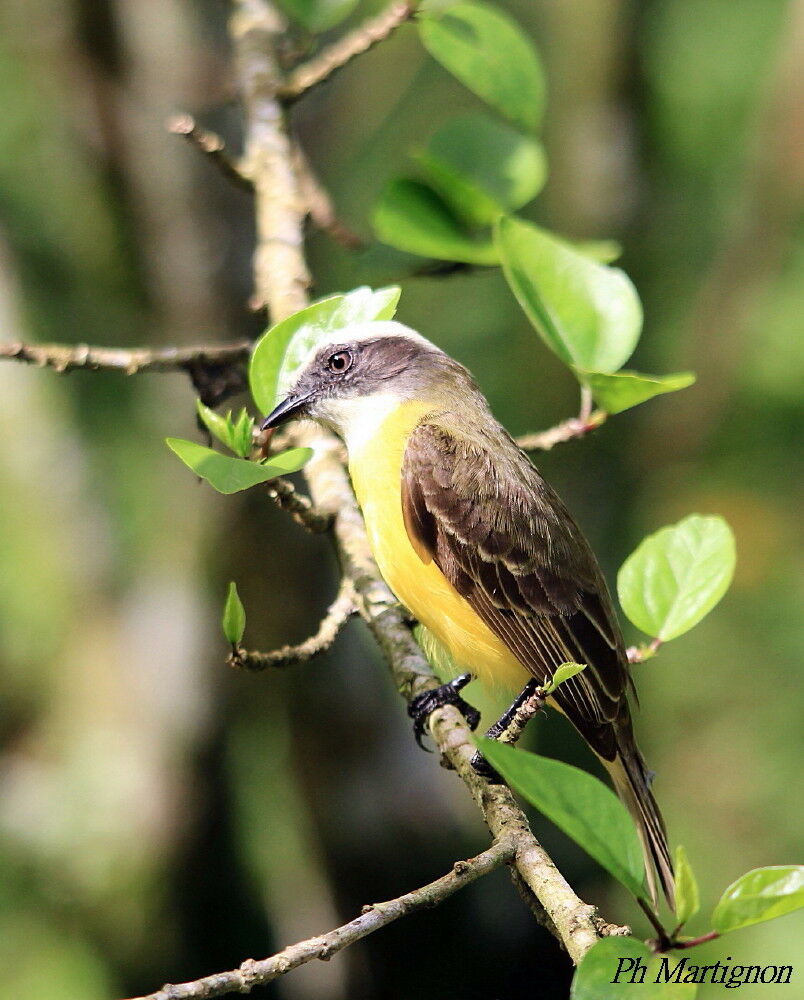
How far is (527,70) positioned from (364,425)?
2.53 feet

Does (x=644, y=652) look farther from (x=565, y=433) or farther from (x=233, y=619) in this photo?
(x=233, y=619)

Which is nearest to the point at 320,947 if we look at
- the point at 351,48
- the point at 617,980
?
the point at 617,980

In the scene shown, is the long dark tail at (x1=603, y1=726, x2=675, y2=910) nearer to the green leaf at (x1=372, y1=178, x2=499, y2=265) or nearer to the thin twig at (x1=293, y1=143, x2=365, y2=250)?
the green leaf at (x1=372, y1=178, x2=499, y2=265)

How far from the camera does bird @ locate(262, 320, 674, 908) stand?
1980 millimetres

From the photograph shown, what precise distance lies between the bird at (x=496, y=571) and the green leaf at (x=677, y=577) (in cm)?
30

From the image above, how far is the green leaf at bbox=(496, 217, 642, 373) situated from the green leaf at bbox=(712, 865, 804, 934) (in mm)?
893

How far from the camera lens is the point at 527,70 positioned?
2.15 metres

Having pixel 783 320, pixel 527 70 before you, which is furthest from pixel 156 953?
pixel 783 320

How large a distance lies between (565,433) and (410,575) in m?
0.38

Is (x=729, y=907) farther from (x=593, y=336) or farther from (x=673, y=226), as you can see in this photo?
(x=673, y=226)

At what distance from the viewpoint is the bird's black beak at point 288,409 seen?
2041 millimetres

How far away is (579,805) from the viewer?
3.32 feet

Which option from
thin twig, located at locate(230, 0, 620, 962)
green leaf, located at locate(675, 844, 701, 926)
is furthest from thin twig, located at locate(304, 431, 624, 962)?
green leaf, located at locate(675, 844, 701, 926)

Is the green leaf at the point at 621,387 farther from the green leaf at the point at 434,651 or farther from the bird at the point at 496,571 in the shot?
the green leaf at the point at 434,651
